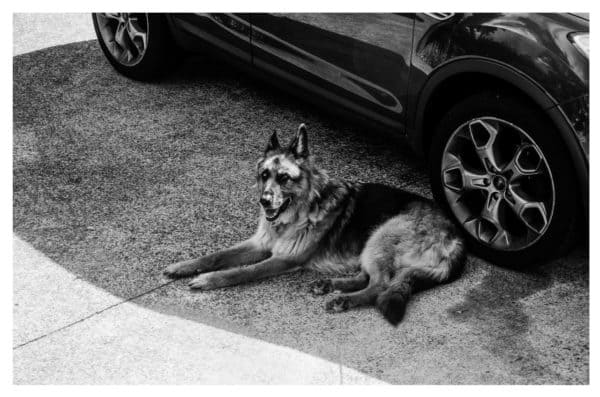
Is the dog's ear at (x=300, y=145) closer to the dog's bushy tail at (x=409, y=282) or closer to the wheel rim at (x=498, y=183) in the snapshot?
the wheel rim at (x=498, y=183)

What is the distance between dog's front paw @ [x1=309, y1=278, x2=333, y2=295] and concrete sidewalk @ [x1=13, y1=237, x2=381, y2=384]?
1.90 ft

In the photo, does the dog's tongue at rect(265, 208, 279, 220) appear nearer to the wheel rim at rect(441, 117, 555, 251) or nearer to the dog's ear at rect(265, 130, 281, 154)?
the dog's ear at rect(265, 130, 281, 154)

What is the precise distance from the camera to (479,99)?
4.82 meters

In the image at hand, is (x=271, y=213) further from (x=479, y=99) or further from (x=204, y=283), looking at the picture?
(x=479, y=99)

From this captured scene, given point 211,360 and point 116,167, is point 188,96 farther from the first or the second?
point 211,360

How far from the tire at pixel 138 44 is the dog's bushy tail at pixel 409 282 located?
137 inches

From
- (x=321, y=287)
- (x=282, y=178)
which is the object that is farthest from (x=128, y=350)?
(x=282, y=178)

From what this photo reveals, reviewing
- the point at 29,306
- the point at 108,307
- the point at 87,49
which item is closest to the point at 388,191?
the point at 108,307

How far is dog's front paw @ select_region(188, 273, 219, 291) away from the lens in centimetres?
498

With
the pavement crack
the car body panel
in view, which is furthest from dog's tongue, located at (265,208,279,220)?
the car body panel

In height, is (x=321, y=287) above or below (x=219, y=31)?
below

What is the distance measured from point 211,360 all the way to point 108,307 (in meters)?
0.81

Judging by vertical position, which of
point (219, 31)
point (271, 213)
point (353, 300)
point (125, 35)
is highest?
point (219, 31)

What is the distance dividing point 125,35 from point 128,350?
150 inches
